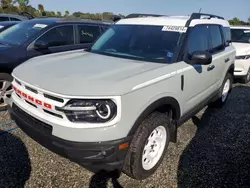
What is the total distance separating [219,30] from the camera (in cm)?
449

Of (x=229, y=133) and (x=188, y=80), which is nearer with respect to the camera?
(x=188, y=80)

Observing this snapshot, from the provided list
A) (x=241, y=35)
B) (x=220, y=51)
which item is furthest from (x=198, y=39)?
(x=241, y=35)

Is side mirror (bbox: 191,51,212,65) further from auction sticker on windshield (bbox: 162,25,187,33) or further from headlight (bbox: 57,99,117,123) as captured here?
headlight (bbox: 57,99,117,123)

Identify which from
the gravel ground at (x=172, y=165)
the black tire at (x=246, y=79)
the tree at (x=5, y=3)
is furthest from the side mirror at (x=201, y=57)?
the tree at (x=5, y=3)

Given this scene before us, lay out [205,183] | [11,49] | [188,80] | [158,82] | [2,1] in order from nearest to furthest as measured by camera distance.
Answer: [158,82] < [205,183] < [188,80] < [11,49] < [2,1]

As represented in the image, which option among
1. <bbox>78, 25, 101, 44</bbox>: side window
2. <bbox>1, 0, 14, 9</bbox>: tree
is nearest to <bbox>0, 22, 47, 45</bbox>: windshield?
<bbox>78, 25, 101, 44</bbox>: side window

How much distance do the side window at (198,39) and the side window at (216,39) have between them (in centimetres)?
27

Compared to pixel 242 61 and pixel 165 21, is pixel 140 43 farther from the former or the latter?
pixel 242 61

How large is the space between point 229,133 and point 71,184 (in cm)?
278

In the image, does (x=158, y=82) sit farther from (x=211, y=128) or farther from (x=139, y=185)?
(x=211, y=128)

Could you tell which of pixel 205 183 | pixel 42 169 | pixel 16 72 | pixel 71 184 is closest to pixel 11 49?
pixel 16 72

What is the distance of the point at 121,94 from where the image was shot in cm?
216

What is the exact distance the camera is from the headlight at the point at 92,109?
2.15m

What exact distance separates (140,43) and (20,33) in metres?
2.88
